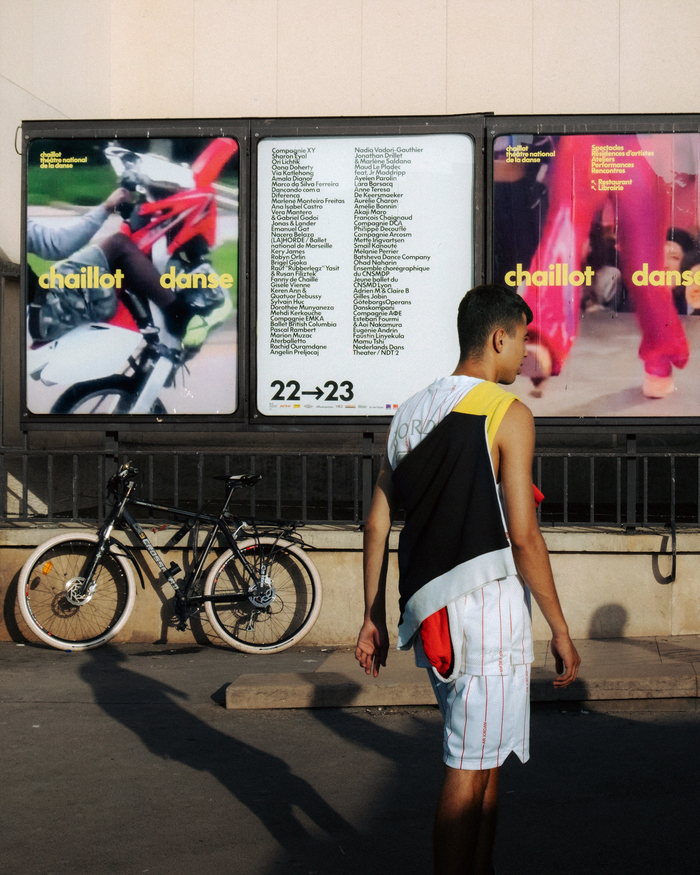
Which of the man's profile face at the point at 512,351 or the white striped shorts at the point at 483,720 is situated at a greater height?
the man's profile face at the point at 512,351

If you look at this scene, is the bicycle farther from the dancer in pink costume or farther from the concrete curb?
the dancer in pink costume

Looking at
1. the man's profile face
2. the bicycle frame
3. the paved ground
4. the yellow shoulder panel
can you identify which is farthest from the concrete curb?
the yellow shoulder panel

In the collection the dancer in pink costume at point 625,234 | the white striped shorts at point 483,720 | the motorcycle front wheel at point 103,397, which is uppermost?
the dancer in pink costume at point 625,234

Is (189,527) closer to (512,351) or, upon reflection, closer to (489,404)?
(512,351)

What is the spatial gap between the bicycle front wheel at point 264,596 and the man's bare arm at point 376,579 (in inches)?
153

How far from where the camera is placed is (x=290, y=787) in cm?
430

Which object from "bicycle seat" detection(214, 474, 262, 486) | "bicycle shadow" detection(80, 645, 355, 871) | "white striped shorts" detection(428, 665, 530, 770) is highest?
"bicycle seat" detection(214, 474, 262, 486)

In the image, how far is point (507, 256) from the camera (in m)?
7.27

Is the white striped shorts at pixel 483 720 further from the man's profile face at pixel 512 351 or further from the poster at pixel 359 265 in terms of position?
the poster at pixel 359 265

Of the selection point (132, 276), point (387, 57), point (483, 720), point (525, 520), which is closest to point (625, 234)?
point (132, 276)

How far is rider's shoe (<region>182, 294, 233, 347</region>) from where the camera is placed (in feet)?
24.4

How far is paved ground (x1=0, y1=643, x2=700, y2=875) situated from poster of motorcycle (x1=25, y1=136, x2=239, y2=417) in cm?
228

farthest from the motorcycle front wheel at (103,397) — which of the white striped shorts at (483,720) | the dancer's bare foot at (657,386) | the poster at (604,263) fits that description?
the white striped shorts at (483,720)

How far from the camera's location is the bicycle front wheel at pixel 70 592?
697 cm
